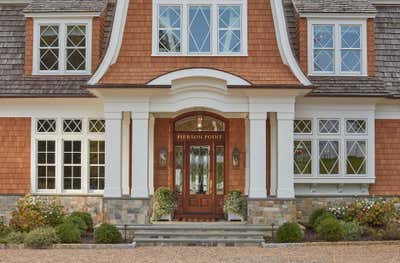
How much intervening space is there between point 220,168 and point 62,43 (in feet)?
20.6

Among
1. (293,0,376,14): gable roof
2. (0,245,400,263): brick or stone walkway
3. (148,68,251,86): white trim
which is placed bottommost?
(0,245,400,263): brick or stone walkway

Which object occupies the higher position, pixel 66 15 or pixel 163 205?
pixel 66 15

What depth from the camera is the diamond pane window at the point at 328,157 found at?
19.3 metres

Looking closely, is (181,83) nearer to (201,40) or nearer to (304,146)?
(201,40)

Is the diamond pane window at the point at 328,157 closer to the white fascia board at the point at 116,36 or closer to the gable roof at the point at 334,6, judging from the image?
the gable roof at the point at 334,6

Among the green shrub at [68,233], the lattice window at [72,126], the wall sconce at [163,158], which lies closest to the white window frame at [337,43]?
the wall sconce at [163,158]

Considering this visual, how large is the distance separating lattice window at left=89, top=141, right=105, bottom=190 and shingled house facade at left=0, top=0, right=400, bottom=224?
1.7 inches

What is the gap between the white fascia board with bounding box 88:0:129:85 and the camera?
1822 cm

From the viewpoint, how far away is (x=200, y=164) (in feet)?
65.9

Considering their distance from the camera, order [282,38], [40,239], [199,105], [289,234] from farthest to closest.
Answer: [282,38]
[199,105]
[289,234]
[40,239]

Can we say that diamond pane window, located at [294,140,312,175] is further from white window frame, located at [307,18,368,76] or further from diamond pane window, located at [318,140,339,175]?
white window frame, located at [307,18,368,76]

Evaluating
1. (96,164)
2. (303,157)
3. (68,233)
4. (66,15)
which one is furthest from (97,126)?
(303,157)

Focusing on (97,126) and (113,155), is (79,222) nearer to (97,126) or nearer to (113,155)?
(113,155)

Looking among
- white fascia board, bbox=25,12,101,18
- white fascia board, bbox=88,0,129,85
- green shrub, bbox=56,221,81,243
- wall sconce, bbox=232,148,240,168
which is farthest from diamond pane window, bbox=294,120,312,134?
green shrub, bbox=56,221,81,243
